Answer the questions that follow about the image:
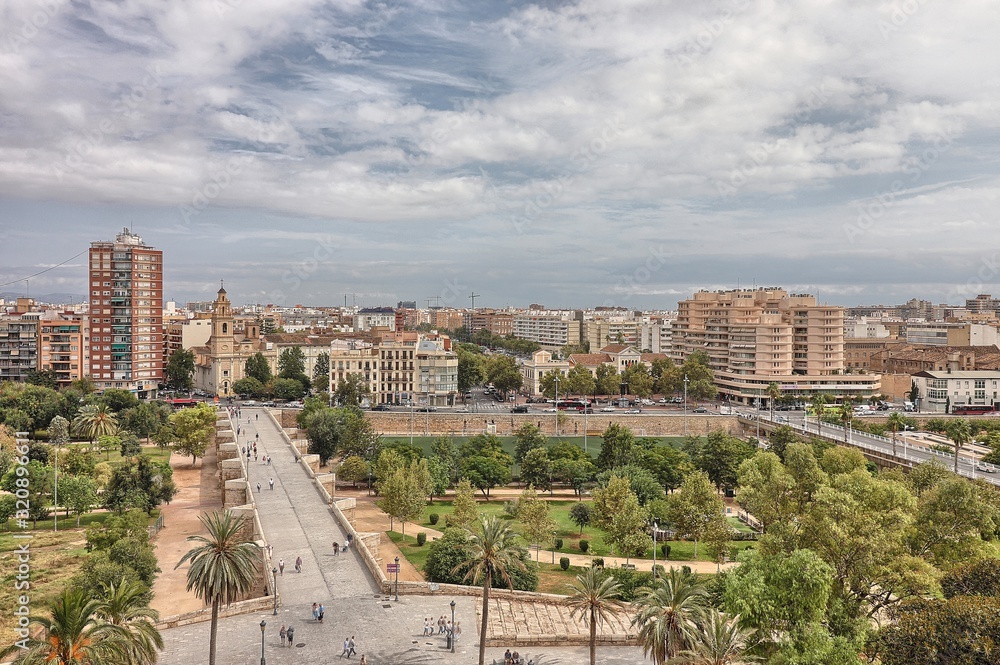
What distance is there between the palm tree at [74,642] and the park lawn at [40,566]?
13.9 m

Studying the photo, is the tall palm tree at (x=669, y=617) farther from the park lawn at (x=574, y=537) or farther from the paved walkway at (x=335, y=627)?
the park lawn at (x=574, y=537)

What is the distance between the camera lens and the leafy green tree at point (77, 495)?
45.6 m

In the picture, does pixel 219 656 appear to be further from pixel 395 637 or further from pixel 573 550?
pixel 573 550

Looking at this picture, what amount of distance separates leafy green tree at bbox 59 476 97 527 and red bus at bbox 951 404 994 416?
92.7 metres

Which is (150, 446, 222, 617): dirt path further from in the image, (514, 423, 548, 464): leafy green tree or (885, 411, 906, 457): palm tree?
(885, 411, 906, 457): palm tree

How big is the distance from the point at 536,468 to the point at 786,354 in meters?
58.7

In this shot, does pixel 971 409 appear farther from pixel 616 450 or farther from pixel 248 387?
pixel 248 387

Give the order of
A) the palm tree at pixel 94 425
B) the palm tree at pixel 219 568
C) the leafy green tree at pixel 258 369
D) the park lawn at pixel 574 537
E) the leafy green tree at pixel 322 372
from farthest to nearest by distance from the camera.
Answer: the leafy green tree at pixel 322 372 < the leafy green tree at pixel 258 369 < the palm tree at pixel 94 425 < the park lawn at pixel 574 537 < the palm tree at pixel 219 568

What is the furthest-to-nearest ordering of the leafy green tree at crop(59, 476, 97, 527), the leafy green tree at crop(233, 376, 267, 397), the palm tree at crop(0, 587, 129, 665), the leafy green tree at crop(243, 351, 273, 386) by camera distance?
the leafy green tree at crop(243, 351, 273, 386), the leafy green tree at crop(233, 376, 267, 397), the leafy green tree at crop(59, 476, 97, 527), the palm tree at crop(0, 587, 129, 665)

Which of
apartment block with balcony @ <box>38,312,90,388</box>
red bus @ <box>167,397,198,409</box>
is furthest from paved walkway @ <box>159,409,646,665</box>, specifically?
apartment block with balcony @ <box>38,312,90,388</box>

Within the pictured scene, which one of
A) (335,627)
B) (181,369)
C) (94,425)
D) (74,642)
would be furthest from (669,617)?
(181,369)

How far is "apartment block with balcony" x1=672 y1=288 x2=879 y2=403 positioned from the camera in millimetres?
101812

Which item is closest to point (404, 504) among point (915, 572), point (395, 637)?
point (395, 637)

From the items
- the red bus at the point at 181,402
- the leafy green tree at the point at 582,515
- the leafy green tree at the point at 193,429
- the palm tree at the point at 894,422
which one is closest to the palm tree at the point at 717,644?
the leafy green tree at the point at 582,515
